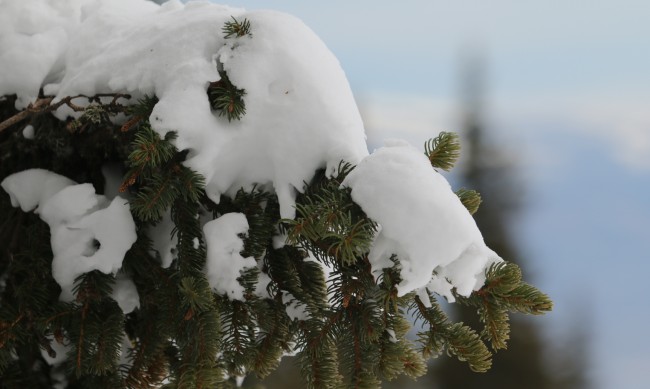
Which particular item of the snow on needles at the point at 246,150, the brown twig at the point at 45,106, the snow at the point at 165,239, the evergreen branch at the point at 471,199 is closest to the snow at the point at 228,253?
the snow on needles at the point at 246,150

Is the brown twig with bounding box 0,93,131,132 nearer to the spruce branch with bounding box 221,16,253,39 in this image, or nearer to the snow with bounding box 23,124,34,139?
the snow with bounding box 23,124,34,139

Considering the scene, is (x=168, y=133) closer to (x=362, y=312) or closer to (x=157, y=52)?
(x=157, y=52)

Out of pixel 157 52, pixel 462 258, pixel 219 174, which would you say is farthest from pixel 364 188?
pixel 157 52

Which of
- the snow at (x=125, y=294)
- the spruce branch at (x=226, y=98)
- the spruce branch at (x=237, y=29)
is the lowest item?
the snow at (x=125, y=294)

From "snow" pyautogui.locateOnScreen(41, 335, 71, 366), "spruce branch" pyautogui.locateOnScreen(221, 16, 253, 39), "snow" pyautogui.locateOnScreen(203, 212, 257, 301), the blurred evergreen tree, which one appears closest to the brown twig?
"spruce branch" pyautogui.locateOnScreen(221, 16, 253, 39)

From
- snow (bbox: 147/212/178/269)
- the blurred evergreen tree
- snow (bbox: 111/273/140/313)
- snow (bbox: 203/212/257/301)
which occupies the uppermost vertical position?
snow (bbox: 203/212/257/301)

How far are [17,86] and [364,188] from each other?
1.07 metres

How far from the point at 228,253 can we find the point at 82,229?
0.40 metres

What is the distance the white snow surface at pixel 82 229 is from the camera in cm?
163

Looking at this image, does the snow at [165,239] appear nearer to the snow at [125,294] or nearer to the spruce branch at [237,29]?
the snow at [125,294]

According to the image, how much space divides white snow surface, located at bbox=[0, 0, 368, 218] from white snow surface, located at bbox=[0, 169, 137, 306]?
22 cm

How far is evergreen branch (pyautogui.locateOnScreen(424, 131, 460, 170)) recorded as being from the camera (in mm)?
1678

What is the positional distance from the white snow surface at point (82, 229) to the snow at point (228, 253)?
0.22 meters

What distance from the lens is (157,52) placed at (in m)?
1.70
